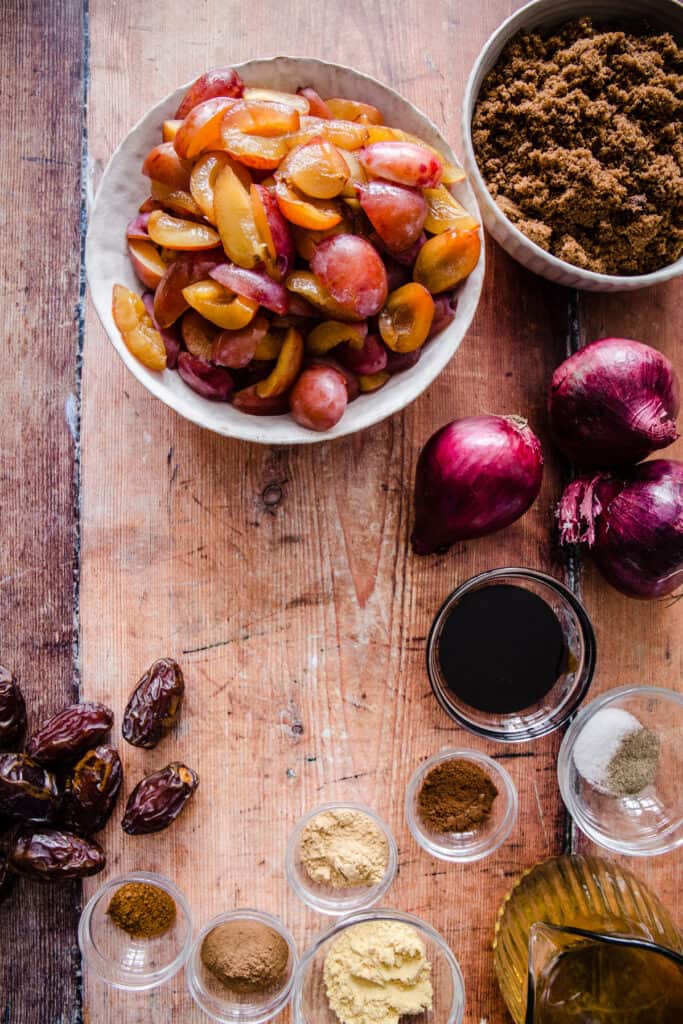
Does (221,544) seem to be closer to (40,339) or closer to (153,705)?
(153,705)

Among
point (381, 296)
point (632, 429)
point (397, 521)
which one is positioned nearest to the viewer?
point (381, 296)

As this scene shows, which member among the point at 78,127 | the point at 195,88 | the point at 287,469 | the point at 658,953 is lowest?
the point at 658,953

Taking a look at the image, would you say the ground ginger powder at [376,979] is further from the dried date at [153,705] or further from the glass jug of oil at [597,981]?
the dried date at [153,705]

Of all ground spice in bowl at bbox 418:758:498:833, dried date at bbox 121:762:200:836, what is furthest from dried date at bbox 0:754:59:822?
ground spice in bowl at bbox 418:758:498:833

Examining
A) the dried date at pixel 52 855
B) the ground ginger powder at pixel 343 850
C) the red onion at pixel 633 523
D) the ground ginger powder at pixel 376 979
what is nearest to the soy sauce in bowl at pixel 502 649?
the red onion at pixel 633 523

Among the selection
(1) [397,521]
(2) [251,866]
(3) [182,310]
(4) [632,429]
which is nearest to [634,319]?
(4) [632,429]

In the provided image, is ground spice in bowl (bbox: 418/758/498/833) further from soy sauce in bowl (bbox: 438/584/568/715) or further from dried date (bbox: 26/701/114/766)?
dried date (bbox: 26/701/114/766)

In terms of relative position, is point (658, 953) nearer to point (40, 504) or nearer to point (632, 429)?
point (632, 429)
